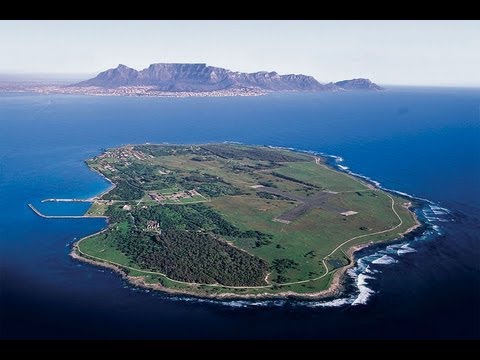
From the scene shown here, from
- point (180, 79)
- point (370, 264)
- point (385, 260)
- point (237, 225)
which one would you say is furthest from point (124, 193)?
point (180, 79)

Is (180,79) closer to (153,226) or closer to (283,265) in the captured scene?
(153,226)

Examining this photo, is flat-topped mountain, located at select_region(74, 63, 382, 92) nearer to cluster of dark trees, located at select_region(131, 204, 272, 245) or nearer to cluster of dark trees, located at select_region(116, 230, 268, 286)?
cluster of dark trees, located at select_region(131, 204, 272, 245)

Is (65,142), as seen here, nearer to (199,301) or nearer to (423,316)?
(199,301)

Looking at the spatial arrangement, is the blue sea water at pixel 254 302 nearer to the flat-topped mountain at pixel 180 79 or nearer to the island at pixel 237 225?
the island at pixel 237 225

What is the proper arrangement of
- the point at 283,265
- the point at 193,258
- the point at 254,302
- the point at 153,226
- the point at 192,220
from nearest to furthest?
the point at 254,302
the point at 283,265
the point at 193,258
the point at 153,226
the point at 192,220
